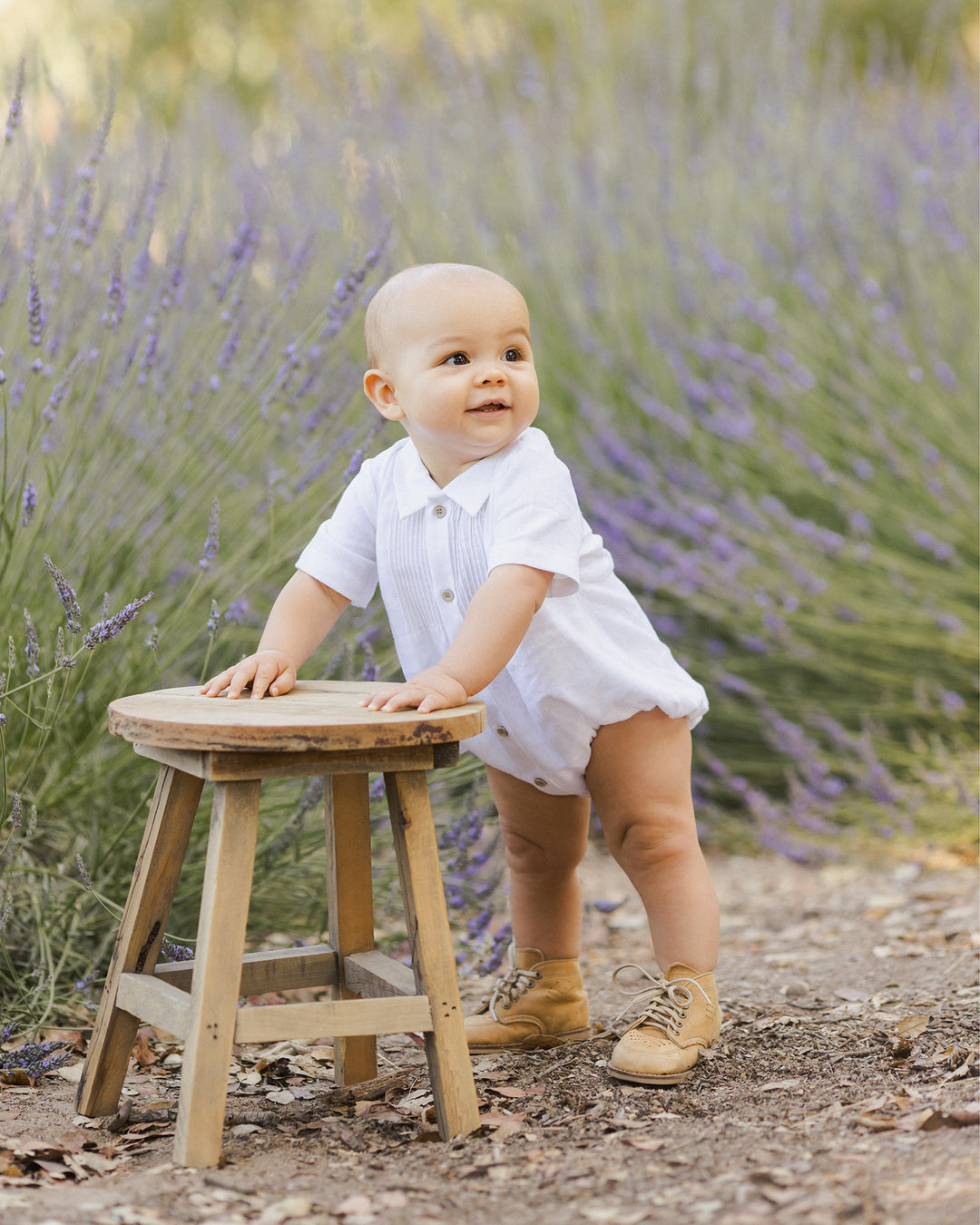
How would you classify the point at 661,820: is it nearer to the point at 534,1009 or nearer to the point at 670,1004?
the point at 670,1004

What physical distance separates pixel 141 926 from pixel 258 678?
359mm

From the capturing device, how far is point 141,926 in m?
1.70

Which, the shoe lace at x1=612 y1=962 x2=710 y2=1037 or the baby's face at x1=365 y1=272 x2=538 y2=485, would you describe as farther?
the shoe lace at x1=612 y1=962 x2=710 y2=1037

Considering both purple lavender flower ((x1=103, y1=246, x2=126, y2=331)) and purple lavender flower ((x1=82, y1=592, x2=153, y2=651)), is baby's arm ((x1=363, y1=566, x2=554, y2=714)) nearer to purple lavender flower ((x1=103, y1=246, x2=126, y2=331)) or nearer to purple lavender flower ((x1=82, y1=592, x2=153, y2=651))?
purple lavender flower ((x1=82, y1=592, x2=153, y2=651))

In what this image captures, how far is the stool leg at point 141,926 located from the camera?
169cm

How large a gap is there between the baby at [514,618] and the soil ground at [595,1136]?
5.4 inches

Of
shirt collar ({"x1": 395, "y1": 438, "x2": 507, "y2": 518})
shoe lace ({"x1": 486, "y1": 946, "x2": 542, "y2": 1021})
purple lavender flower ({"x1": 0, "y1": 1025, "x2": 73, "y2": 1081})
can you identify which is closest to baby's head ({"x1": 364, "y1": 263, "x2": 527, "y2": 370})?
shirt collar ({"x1": 395, "y1": 438, "x2": 507, "y2": 518})

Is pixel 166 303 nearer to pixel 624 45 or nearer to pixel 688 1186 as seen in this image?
pixel 688 1186

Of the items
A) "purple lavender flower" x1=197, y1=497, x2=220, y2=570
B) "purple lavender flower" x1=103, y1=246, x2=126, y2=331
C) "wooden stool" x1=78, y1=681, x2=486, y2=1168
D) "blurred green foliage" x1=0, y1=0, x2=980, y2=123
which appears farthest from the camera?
"blurred green foliage" x1=0, y1=0, x2=980, y2=123

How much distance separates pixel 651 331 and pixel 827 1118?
98.1 inches

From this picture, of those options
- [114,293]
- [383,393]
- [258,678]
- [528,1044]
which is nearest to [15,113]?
[114,293]

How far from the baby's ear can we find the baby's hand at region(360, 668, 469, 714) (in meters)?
0.39

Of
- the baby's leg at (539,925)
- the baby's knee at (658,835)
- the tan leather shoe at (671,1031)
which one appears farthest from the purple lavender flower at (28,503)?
the tan leather shoe at (671,1031)

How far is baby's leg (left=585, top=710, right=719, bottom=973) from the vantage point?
1.80m
